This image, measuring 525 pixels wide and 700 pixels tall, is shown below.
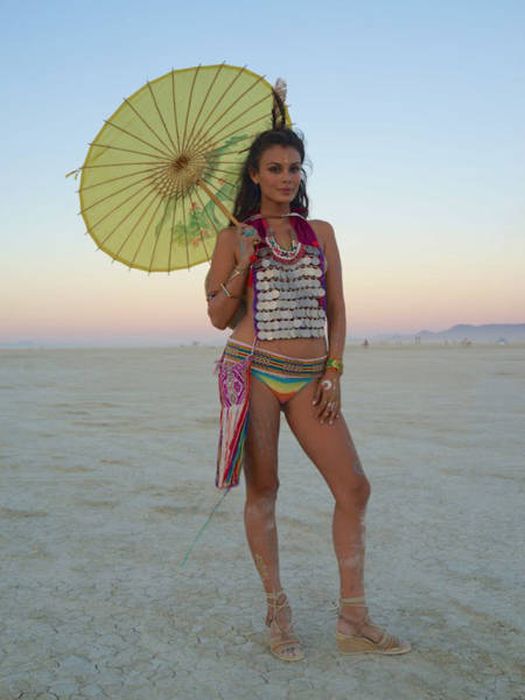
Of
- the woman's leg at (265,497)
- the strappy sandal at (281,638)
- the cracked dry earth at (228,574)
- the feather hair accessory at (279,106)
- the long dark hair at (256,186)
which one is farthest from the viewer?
the feather hair accessory at (279,106)

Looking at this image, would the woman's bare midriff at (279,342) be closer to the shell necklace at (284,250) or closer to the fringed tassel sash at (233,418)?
the fringed tassel sash at (233,418)

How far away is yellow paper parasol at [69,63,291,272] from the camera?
3541 millimetres

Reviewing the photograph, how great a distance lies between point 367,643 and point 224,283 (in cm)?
163

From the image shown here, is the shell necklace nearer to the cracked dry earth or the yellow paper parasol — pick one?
the yellow paper parasol

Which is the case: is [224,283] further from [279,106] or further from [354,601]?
[354,601]

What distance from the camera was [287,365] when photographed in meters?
3.05

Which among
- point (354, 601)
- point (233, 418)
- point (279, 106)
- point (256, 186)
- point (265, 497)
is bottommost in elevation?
point (354, 601)

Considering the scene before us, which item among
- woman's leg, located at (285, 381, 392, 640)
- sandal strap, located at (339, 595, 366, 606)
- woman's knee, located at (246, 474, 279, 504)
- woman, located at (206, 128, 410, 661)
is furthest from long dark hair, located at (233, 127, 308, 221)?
sandal strap, located at (339, 595, 366, 606)

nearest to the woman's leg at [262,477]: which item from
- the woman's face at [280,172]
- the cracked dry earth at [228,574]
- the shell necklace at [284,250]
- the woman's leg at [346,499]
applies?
the woman's leg at [346,499]

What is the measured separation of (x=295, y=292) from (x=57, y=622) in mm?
1873

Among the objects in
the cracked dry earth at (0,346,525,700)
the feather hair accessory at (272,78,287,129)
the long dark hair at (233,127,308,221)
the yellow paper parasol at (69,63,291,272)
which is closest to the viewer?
the cracked dry earth at (0,346,525,700)

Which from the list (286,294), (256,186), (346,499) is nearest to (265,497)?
(346,499)

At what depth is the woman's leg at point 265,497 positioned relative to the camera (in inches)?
120

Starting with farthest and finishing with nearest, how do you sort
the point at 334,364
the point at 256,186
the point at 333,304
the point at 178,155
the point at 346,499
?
the point at 178,155, the point at 256,186, the point at 333,304, the point at 334,364, the point at 346,499
